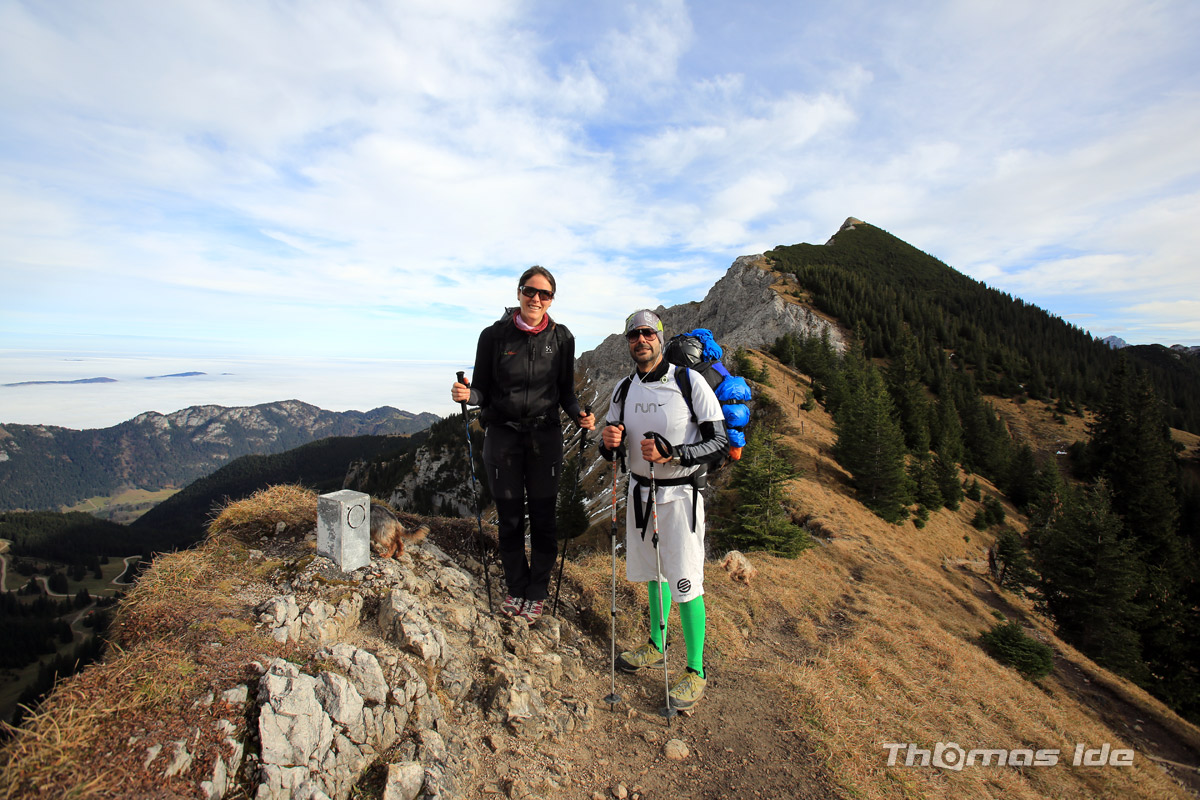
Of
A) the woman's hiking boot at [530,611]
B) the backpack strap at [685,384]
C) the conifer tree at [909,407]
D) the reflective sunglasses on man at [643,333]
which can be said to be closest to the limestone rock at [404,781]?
the woman's hiking boot at [530,611]

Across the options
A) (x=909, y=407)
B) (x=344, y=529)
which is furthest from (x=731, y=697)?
(x=909, y=407)

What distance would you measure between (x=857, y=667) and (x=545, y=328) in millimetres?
6763

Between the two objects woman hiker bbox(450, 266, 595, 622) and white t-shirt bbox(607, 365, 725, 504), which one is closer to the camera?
white t-shirt bbox(607, 365, 725, 504)

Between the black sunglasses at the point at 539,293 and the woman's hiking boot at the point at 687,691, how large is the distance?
469 cm

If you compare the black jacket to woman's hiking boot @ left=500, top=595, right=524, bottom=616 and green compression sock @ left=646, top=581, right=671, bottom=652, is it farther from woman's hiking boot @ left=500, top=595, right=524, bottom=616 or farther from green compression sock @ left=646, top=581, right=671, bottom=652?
woman's hiking boot @ left=500, top=595, right=524, bottom=616

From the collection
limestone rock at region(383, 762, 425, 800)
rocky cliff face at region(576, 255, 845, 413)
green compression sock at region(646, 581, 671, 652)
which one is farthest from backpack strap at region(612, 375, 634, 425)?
rocky cliff face at region(576, 255, 845, 413)

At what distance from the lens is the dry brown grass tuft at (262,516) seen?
690 centimetres

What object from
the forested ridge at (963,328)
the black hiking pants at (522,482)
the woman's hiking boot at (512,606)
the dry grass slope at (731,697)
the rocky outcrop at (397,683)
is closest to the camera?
the dry grass slope at (731,697)

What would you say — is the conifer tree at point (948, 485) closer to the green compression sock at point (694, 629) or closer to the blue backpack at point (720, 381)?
the blue backpack at point (720, 381)

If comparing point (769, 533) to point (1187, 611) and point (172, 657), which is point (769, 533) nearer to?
point (172, 657)

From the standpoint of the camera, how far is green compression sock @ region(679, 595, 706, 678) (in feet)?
18.5

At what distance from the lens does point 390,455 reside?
13975 cm

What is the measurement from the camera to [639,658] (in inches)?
250

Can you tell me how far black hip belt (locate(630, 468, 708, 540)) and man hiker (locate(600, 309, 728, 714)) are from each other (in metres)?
0.01
